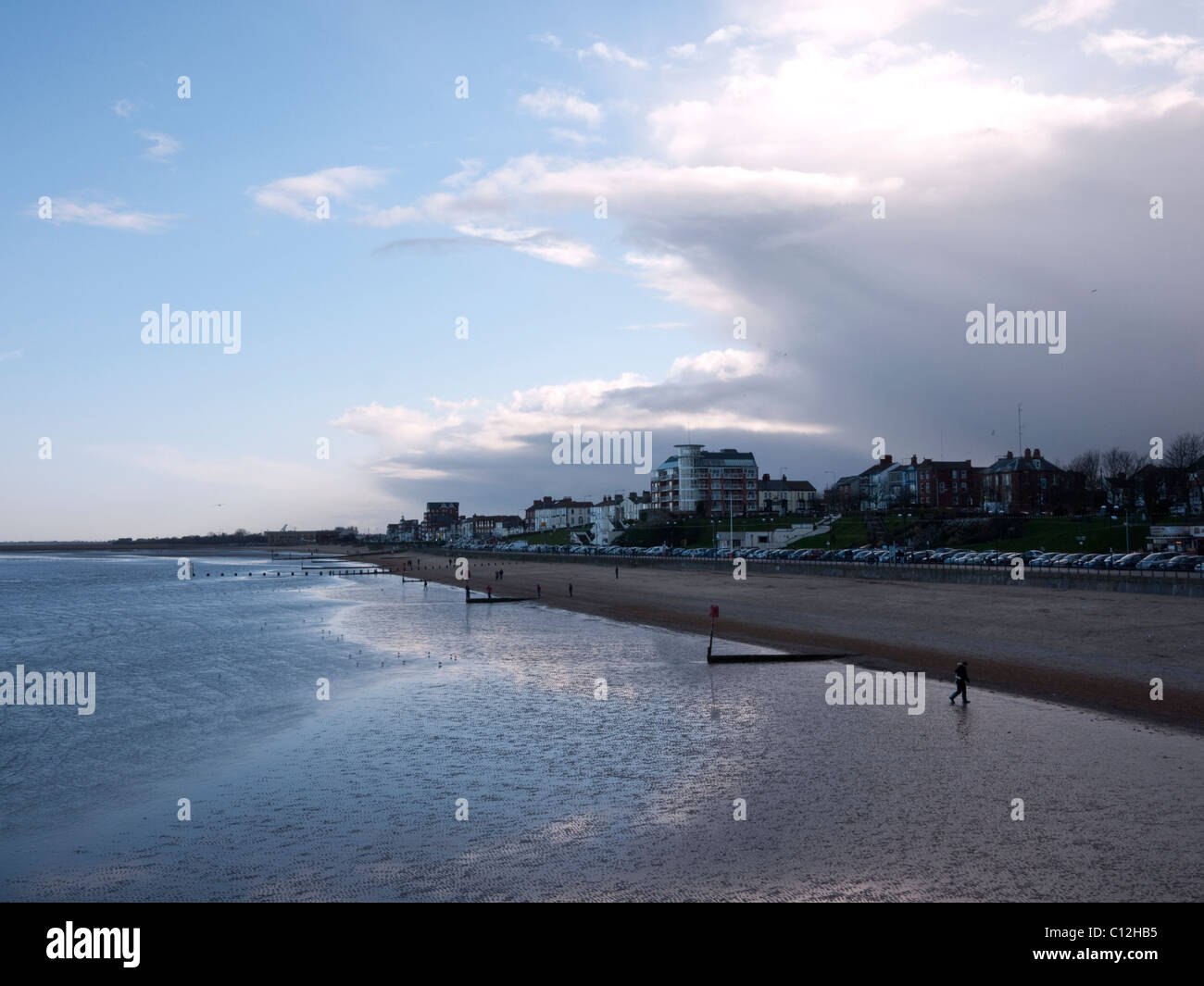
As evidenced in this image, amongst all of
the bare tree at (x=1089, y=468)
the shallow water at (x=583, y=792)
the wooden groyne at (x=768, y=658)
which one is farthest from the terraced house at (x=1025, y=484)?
the shallow water at (x=583, y=792)

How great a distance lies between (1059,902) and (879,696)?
16.8 meters

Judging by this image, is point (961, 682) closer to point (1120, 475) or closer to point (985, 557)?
point (985, 557)

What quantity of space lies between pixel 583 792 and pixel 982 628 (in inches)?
1234

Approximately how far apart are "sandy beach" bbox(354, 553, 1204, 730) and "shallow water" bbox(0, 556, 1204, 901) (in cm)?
329

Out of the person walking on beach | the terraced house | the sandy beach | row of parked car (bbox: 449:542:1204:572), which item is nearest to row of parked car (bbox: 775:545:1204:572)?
row of parked car (bbox: 449:542:1204:572)

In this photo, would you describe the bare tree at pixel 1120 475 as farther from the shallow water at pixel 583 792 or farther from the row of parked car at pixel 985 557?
the shallow water at pixel 583 792

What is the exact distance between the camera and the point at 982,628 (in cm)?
4428

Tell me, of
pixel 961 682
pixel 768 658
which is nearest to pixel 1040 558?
pixel 768 658

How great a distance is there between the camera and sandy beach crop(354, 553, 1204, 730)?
29344 millimetres

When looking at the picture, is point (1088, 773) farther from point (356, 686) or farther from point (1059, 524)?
point (1059, 524)

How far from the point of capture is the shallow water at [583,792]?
14.3 metres
